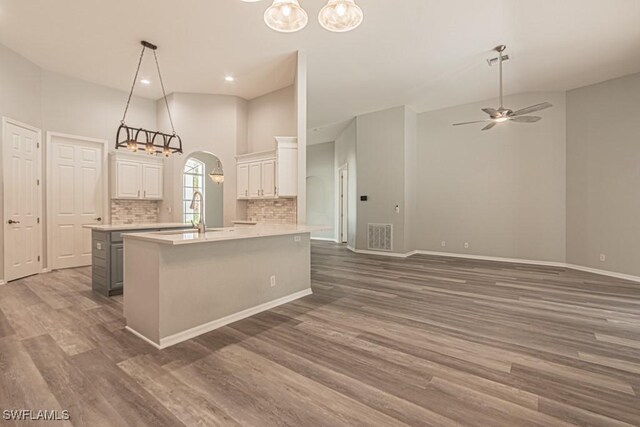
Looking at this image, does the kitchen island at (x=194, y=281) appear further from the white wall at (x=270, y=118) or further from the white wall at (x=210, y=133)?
the white wall at (x=210, y=133)

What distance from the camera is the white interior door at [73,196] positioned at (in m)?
5.48

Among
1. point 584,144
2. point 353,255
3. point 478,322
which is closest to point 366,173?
point 353,255

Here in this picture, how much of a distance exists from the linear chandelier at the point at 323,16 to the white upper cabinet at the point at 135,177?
5238mm

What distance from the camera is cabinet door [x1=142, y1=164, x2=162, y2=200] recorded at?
6.37 m

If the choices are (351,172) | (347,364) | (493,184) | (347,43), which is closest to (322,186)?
(351,172)

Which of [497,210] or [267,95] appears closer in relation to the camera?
[267,95]

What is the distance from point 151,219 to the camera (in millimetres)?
6695

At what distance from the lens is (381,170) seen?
748cm

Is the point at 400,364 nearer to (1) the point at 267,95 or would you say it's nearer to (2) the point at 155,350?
(2) the point at 155,350

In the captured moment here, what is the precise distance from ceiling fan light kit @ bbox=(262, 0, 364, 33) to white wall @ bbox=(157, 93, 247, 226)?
410 centimetres

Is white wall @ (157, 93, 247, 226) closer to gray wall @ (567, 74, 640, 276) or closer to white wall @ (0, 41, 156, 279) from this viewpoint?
white wall @ (0, 41, 156, 279)

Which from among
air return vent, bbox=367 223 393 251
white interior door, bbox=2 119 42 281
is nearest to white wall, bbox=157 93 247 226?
white interior door, bbox=2 119 42 281

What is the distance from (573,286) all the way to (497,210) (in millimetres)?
2424

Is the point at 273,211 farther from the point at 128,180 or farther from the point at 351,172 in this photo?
the point at 351,172
